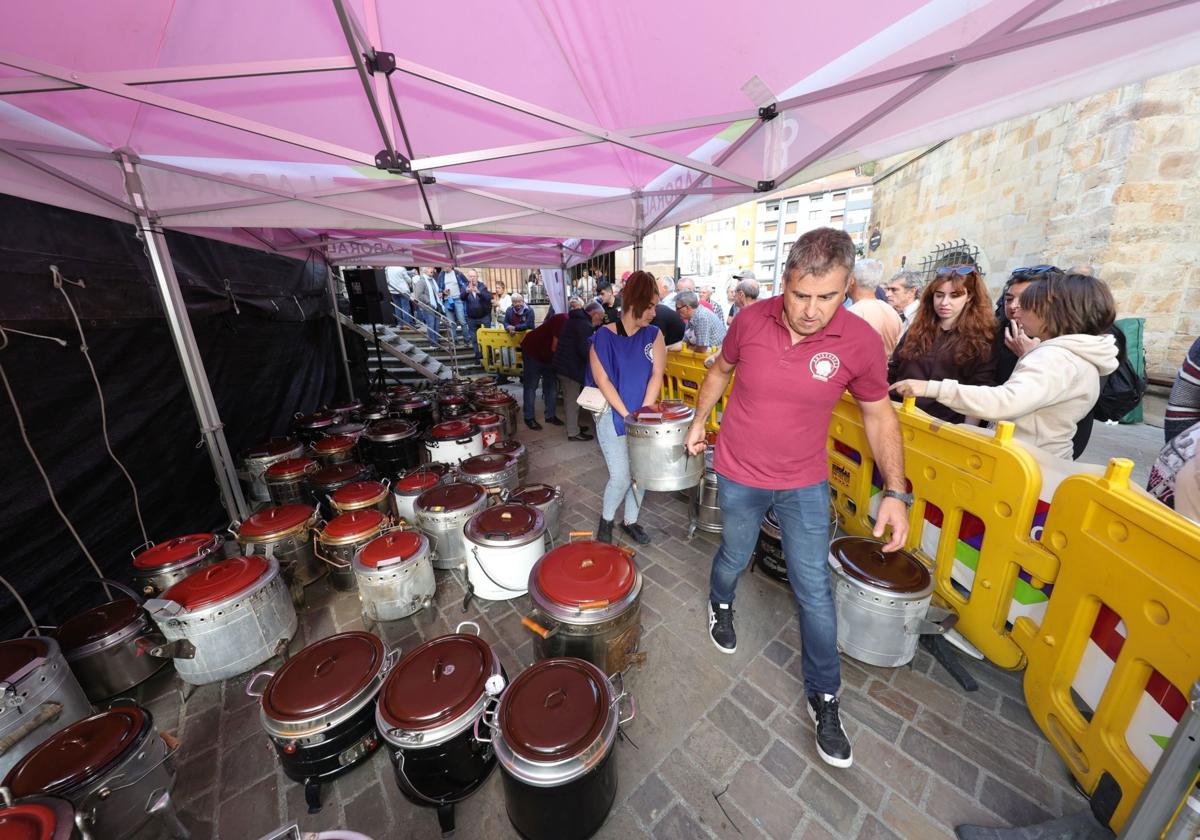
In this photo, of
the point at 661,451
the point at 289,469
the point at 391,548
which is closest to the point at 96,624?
the point at 391,548

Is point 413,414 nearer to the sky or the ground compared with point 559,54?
nearer to the ground

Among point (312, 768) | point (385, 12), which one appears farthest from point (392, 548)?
point (385, 12)

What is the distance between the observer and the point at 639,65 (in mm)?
2834

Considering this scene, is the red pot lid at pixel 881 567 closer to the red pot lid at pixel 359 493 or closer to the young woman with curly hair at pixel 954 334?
the young woman with curly hair at pixel 954 334

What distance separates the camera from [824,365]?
1914 millimetres

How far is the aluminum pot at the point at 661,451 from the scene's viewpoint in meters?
3.13

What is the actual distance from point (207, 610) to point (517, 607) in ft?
6.25

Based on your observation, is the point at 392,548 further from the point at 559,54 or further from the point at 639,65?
the point at 639,65

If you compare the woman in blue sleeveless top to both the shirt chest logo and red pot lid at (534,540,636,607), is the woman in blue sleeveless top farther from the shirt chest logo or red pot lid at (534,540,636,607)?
the shirt chest logo

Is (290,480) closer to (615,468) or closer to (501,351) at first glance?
(615,468)

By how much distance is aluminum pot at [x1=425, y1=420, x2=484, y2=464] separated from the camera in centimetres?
463

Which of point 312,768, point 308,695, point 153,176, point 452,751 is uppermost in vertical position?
point 153,176

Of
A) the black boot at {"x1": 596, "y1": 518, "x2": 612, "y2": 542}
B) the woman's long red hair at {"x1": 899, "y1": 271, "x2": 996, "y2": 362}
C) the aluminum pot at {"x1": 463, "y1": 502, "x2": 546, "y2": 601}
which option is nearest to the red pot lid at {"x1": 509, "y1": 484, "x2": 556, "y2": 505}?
the aluminum pot at {"x1": 463, "y1": 502, "x2": 546, "y2": 601}

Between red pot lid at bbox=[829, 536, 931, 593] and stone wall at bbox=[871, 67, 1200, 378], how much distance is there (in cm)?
897
